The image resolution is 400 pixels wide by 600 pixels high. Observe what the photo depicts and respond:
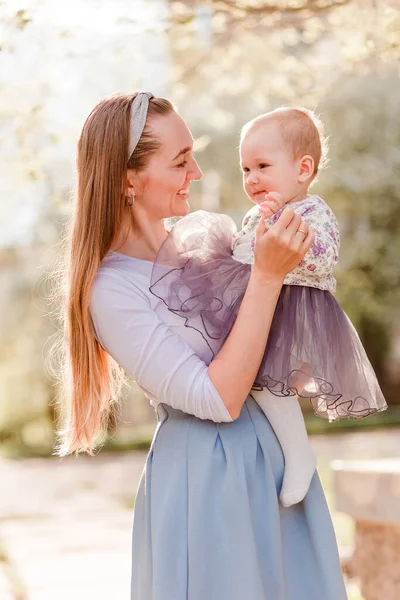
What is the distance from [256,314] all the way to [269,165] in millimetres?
451

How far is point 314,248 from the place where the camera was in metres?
2.11

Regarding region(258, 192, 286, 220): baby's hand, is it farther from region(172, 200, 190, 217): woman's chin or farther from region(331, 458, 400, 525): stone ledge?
region(331, 458, 400, 525): stone ledge

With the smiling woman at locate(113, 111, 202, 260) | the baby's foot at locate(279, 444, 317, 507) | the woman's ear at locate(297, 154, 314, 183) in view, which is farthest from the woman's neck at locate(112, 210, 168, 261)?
the baby's foot at locate(279, 444, 317, 507)

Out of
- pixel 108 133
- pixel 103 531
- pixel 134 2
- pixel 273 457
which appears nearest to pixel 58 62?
pixel 134 2

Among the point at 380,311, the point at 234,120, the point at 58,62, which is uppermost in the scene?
the point at 58,62

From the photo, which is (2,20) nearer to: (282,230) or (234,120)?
(282,230)

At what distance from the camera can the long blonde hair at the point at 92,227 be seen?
2188 millimetres

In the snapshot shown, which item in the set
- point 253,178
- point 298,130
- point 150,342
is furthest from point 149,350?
point 298,130

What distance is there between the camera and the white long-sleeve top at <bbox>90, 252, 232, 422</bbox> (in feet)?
6.61

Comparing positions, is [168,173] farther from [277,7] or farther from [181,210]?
[277,7]

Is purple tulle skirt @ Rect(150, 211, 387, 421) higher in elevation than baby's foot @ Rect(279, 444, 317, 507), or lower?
higher

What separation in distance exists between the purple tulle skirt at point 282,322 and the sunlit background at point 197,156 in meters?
0.47

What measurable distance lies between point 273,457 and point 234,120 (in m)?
12.0

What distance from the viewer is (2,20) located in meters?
4.02
